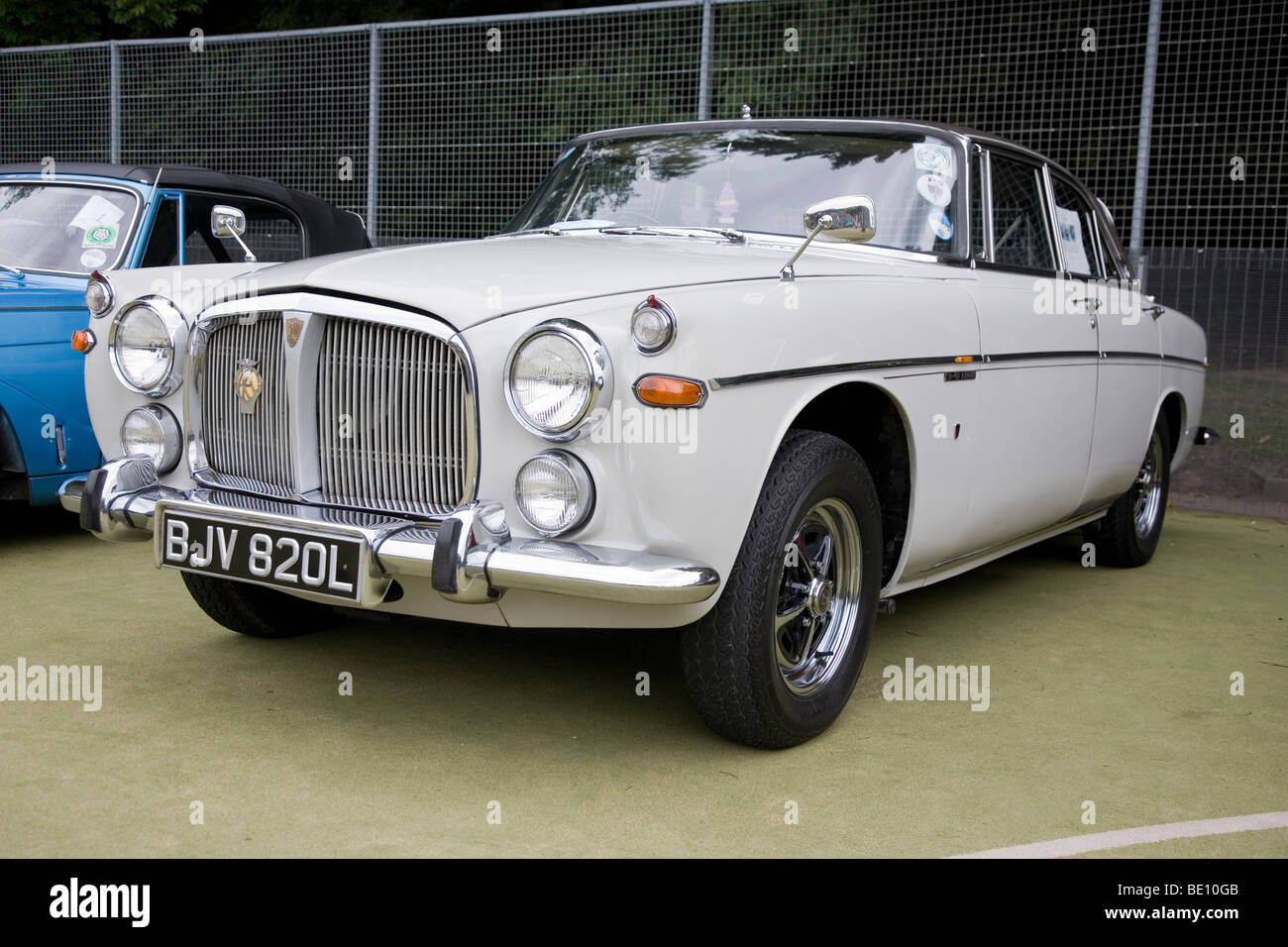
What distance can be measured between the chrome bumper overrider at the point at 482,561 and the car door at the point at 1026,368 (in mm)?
1483

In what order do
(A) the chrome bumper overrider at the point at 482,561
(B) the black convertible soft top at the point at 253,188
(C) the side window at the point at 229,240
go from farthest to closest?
(C) the side window at the point at 229,240, (B) the black convertible soft top at the point at 253,188, (A) the chrome bumper overrider at the point at 482,561

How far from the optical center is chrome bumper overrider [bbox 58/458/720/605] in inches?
103

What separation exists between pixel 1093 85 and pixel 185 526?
650 centimetres

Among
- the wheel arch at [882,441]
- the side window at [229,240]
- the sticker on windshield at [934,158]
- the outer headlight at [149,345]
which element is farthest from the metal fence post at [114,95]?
the wheel arch at [882,441]

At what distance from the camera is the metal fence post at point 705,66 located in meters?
8.47

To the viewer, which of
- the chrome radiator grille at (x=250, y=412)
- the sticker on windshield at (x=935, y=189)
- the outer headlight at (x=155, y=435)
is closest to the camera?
the chrome radiator grille at (x=250, y=412)

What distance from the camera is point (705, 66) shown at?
27.9ft

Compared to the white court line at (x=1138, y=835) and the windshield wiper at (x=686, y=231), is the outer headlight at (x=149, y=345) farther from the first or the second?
the white court line at (x=1138, y=835)

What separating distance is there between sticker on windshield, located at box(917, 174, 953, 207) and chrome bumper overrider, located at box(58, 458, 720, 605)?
6.15 feet

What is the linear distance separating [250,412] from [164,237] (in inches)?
110

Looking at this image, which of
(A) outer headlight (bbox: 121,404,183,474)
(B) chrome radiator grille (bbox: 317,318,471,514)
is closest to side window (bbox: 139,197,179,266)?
(A) outer headlight (bbox: 121,404,183,474)

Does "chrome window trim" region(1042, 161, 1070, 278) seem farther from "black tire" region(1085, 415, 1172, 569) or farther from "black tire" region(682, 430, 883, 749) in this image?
"black tire" region(682, 430, 883, 749)
